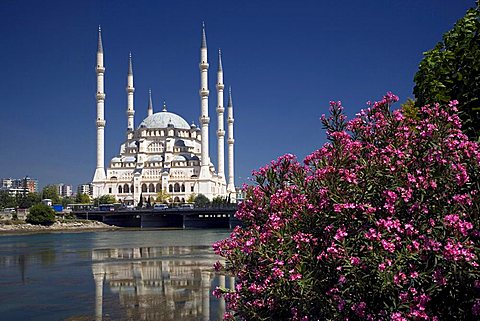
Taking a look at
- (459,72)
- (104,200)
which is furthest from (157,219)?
(459,72)

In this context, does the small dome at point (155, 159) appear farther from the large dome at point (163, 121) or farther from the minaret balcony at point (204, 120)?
the minaret balcony at point (204, 120)

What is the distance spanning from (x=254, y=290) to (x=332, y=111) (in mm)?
2046

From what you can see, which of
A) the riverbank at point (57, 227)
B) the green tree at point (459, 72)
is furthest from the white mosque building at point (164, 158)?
the green tree at point (459, 72)

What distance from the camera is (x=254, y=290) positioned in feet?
20.2

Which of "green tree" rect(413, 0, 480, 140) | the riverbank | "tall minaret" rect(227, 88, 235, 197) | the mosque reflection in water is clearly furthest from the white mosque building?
"green tree" rect(413, 0, 480, 140)

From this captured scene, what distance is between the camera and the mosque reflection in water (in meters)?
14.0

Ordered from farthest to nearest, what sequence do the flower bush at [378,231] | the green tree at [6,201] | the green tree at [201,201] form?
the green tree at [6,201] < the green tree at [201,201] < the flower bush at [378,231]

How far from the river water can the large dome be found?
7885 centimetres

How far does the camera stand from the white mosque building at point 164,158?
89.8 m

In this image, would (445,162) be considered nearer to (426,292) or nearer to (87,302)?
(426,292)

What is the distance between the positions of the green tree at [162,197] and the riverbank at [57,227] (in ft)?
67.2

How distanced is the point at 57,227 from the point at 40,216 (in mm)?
2289

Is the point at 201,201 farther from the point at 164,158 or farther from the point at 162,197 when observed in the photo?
the point at 164,158

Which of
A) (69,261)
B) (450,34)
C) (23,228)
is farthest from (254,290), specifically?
(23,228)
